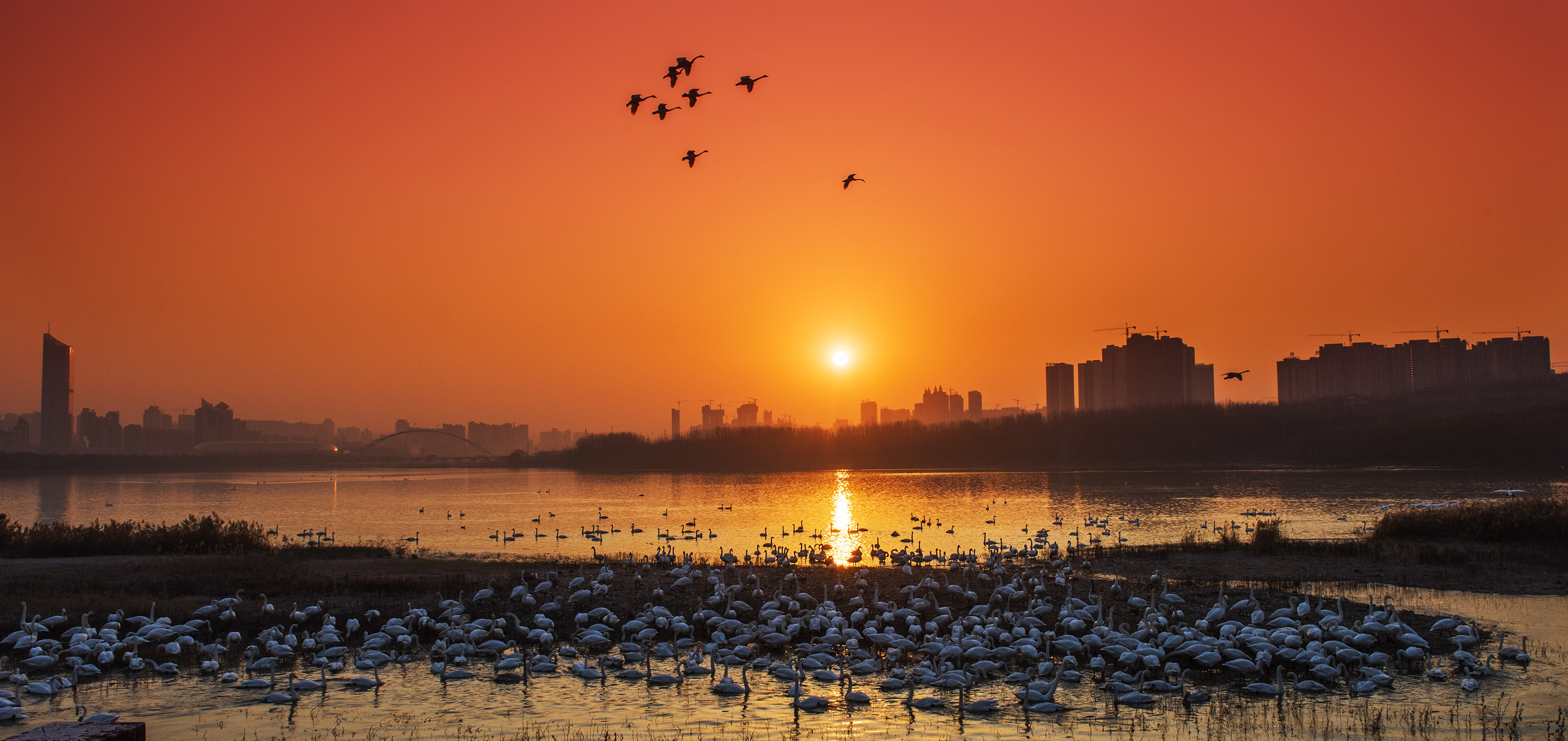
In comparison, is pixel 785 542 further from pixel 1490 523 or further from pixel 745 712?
pixel 745 712

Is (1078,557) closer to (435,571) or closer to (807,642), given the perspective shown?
(807,642)

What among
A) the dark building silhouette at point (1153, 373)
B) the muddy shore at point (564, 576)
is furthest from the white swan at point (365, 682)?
the dark building silhouette at point (1153, 373)

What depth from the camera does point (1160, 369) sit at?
174750 millimetres

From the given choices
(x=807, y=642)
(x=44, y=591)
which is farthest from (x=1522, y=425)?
(x=44, y=591)

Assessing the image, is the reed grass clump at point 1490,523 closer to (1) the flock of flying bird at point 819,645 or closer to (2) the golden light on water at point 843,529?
(1) the flock of flying bird at point 819,645

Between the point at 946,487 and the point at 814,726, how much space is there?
2433 inches

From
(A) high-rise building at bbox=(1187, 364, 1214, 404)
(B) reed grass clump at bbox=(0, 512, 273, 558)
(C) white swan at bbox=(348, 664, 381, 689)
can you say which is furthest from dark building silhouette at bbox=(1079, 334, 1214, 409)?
(C) white swan at bbox=(348, 664, 381, 689)

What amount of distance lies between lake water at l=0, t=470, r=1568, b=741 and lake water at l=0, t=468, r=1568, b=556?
347 millimetres

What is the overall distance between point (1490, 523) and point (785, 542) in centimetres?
2071

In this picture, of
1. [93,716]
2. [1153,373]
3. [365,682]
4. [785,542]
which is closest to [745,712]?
[365,682]

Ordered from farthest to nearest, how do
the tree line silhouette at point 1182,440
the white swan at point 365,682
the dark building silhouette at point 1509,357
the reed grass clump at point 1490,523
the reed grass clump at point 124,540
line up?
1. the dark building silhouette at point 1509,357
2. the tree line silhouette at point 1182,440
3. the reed grass clump at point 124,540
4. the reed grass clump at point 1490,523
5. the white swan at point 365,682

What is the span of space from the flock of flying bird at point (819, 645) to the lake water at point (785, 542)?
232mm

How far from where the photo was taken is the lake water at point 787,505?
123ft

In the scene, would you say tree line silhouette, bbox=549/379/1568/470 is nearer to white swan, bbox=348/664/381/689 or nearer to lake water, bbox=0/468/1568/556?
lake water, bbox=0/468/1568/556
